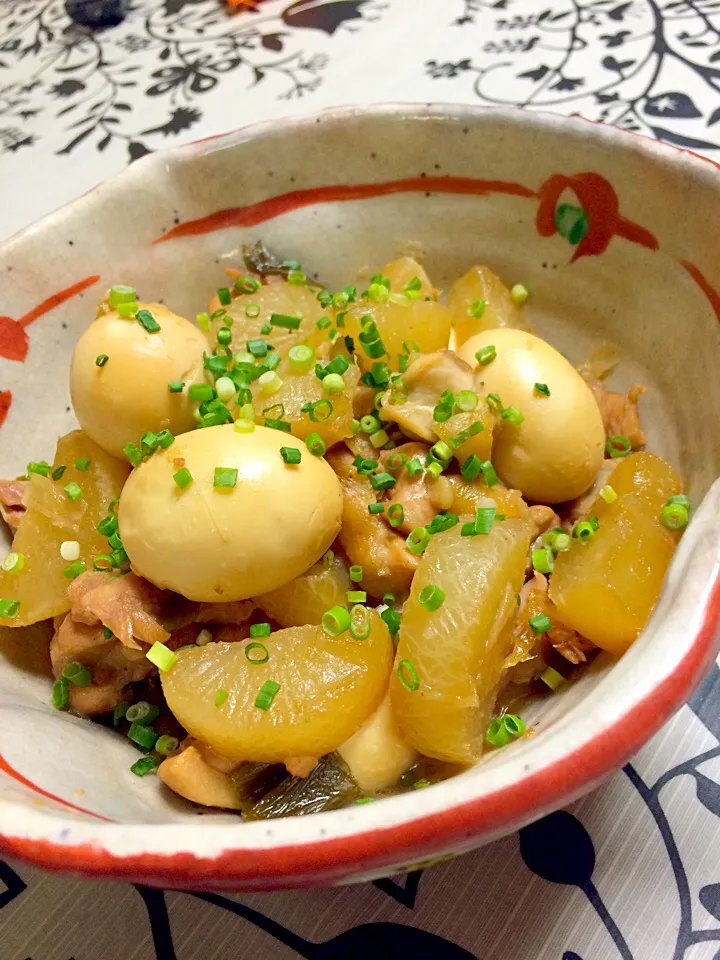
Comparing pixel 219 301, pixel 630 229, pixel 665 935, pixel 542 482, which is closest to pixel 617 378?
pixel 630 229

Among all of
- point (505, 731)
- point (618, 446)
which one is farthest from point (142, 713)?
point (618, 446)

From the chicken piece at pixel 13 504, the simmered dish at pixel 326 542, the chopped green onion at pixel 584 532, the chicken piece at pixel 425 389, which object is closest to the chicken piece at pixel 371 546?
the simmered dish at pixel 326 542

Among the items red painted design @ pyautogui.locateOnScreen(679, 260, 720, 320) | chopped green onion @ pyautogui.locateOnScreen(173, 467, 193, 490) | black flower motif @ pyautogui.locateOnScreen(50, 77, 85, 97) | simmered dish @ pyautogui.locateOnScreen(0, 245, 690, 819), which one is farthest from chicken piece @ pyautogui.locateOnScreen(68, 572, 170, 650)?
black flower motif @ pyautogui.locateOnScreen(50, 77, 85, 97)

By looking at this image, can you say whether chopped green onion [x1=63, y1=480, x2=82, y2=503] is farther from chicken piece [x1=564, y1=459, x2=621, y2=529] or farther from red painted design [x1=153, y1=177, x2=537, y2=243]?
chicken piece [x1=564, y1=459, x2=621, y2=529]

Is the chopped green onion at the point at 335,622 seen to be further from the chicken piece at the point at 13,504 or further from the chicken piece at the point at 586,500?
the chicken piece at the point at 13,504

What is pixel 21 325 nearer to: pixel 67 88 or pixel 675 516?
pixel 675 516

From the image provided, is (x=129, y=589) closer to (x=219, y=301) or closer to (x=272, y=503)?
(x=272, y=503)
